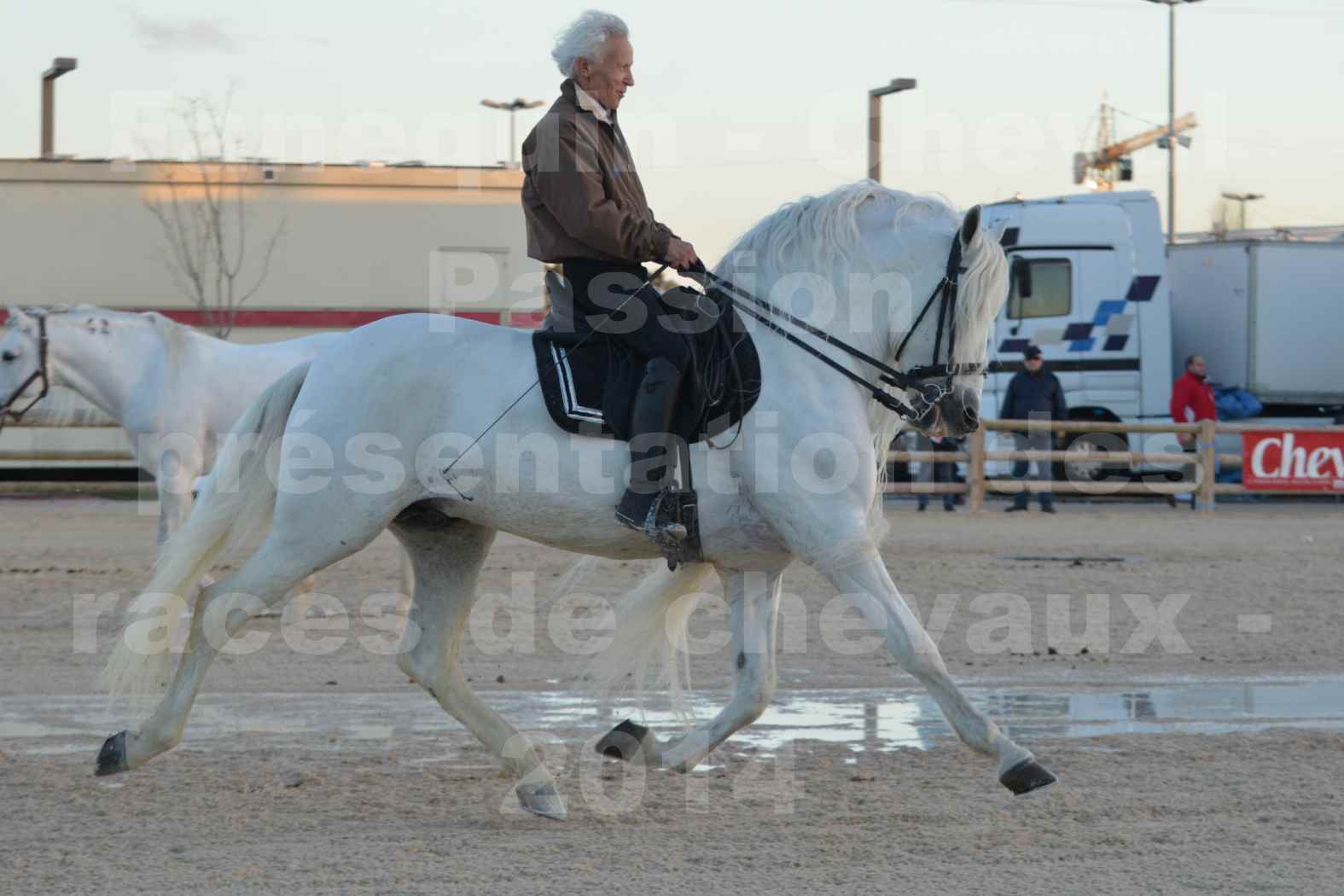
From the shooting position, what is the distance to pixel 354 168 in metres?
20.2

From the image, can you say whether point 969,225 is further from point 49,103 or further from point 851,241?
point 49,103

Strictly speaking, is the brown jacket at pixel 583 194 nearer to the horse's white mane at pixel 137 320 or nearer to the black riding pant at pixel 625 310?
the black riding pant at pixel 625 310

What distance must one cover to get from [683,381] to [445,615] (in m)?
1.38

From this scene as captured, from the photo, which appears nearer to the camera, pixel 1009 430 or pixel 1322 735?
pixel 1322 735

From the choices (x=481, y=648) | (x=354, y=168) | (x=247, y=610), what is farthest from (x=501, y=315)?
(x=247, y=610)

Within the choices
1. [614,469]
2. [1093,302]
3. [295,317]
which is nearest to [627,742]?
[614,469]

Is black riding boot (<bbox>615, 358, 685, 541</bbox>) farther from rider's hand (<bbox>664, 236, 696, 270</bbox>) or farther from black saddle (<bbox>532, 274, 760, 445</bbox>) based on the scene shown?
rider's hand (<bbox>664, 236, 696, 270</bbox>)

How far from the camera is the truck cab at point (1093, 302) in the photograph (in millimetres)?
21172

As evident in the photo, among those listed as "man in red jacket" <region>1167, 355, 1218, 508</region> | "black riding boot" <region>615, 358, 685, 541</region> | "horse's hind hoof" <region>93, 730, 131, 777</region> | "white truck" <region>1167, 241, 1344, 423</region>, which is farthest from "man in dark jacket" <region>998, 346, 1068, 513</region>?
"horse's hind hoof" <region>93, 730, 131, 777</region>

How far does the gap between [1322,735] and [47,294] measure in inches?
673

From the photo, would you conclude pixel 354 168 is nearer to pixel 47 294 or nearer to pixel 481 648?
pixel 47 294

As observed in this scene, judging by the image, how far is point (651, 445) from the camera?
5.21 meters

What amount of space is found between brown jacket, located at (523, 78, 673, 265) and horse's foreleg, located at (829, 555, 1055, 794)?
128 cm

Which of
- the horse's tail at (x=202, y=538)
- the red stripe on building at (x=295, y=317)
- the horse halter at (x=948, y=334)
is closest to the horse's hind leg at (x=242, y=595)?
the horse's tail at (x=202, y=538)
